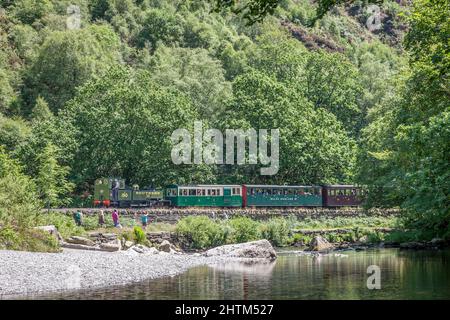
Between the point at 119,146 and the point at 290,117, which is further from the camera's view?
the point at 290,117

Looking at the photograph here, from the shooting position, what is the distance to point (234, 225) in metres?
45.5

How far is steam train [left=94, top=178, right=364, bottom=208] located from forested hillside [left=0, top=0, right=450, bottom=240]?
9.43 ft

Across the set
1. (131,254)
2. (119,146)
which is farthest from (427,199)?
(119,146)

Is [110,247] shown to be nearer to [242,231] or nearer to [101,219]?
[101,219]

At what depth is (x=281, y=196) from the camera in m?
60.6

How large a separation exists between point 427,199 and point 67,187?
108 ft

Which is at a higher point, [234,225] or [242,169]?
[242,169]

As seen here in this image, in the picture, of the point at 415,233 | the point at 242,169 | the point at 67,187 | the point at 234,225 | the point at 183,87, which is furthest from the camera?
the point at 183,87

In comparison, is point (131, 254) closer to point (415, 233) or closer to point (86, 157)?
point (415, 233)

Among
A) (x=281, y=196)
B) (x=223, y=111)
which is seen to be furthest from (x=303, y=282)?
(x=223, y=111)

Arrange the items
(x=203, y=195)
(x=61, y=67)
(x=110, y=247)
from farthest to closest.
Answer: (x=61, y=67) → (x=203, y=195) → (x=110, y=247)

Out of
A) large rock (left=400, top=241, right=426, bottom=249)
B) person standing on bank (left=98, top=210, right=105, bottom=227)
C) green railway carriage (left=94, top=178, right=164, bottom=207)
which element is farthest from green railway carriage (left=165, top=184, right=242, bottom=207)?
large rock (left=400, top=241, right=426, bottom=249)

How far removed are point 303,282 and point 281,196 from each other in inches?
1476

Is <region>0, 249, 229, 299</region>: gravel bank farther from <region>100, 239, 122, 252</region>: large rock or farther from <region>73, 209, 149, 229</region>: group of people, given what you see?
<region>73, 209, 149, 229</region>: group of people
